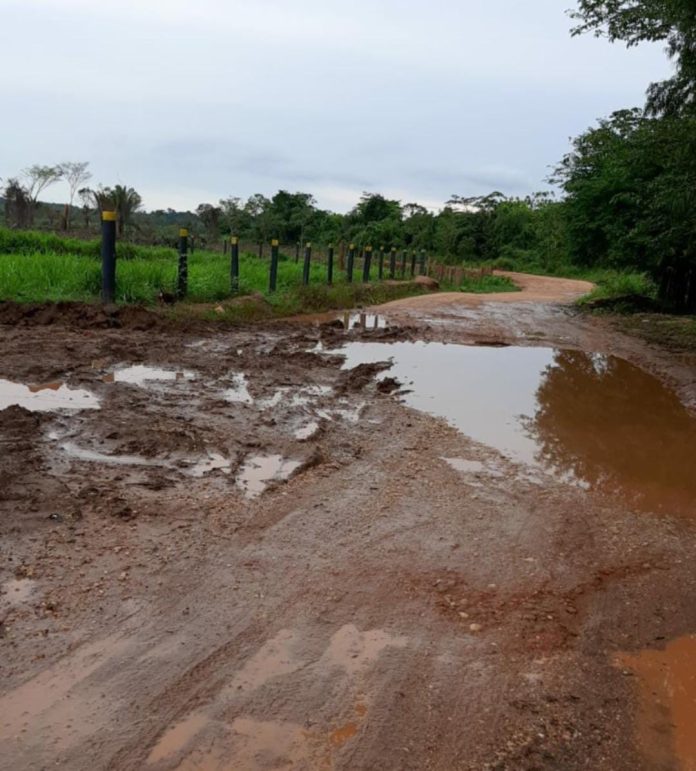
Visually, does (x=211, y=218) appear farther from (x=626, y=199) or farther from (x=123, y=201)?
(x=626, y=199)

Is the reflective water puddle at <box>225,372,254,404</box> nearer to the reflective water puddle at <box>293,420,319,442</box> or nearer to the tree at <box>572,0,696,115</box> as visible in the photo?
the reflective water puddle at <box>293,420,319,442</box>

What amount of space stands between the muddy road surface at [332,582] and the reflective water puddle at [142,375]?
0.20 m

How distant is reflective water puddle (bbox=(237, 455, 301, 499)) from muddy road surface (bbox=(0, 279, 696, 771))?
2 centimetres

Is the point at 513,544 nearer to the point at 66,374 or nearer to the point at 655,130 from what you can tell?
the point at 66,374

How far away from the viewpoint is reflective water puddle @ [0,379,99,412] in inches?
208

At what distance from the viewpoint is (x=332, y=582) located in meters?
3.03

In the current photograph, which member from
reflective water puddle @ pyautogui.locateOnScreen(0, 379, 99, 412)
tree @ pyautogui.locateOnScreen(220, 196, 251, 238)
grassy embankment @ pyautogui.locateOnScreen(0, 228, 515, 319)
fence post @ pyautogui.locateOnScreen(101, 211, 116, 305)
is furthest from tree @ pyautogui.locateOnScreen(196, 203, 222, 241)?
reflective water puddle @ pyautogui.locateOnScreen(0, 379, 99, 412)

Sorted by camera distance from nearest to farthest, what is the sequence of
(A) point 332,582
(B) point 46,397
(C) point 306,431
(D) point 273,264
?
(A) point 332,582 < (C) point 306,431 < (B) point 46,397 < (D) point 273,264

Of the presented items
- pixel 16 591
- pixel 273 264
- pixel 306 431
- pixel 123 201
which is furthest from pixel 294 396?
pixel 123 201

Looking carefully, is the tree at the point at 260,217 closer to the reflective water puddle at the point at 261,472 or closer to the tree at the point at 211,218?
the tree at the point at 211,218

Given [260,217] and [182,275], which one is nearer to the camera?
[182,275]

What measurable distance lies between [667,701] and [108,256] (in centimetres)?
927

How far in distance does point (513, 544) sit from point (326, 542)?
3.01 feet

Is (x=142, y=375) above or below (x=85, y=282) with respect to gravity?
below
